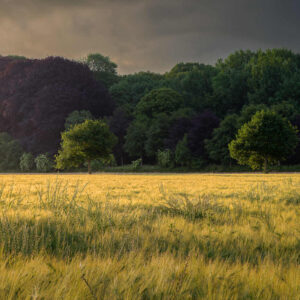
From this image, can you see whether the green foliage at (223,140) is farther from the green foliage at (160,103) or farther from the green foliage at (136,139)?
the green foliage at (160,103)

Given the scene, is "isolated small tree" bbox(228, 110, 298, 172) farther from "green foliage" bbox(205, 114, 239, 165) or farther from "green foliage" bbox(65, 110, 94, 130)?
"green foliage" bbox(65, 110, 94, 130)

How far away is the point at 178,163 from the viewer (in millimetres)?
56750

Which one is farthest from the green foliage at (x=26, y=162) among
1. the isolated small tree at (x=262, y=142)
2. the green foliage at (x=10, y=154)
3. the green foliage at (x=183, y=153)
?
the isolated small tree at (x=262, y=142)

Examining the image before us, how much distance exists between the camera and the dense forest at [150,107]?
54.4m

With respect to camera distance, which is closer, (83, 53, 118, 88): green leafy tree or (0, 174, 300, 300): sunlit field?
(0, 174, 300, 300): sunlit field

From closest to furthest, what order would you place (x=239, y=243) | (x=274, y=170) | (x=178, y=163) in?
(x=239, y=243) → (x=274, y=170) → (x=178, y=163)

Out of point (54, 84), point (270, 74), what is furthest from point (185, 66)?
point (54, 84)

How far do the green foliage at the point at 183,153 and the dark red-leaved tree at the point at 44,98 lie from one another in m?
21.8

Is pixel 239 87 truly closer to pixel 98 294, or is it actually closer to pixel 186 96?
pixel 186 96

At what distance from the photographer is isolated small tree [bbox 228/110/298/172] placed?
3766 cm

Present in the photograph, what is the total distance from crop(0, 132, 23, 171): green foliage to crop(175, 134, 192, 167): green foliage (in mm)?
31059

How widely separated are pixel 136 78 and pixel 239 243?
85466 millimetres

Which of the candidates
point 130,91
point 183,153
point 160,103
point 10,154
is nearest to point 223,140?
point 183,153

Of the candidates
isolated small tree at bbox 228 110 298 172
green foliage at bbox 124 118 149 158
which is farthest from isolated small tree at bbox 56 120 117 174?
green foliage at bbox 124 118 149 158
